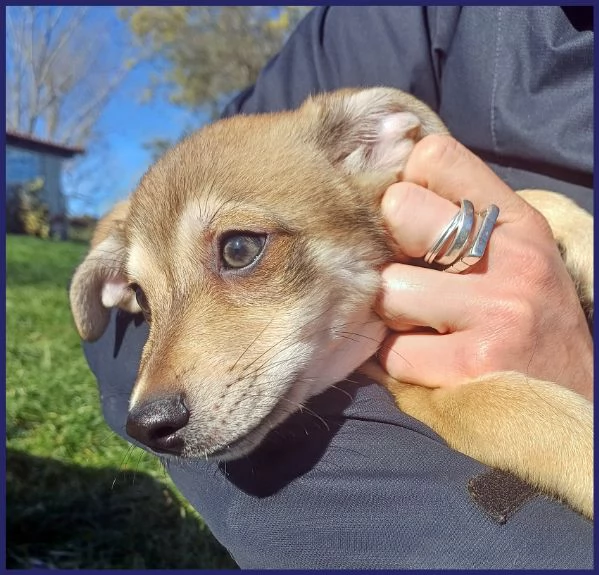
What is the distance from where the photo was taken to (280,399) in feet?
6.34

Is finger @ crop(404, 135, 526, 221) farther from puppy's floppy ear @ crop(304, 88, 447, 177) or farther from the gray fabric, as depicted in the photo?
the gray fabric

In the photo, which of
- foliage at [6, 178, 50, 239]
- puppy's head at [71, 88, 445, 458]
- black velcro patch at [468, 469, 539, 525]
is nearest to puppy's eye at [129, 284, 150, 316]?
puppy's head at [71, 88, 445, 458]

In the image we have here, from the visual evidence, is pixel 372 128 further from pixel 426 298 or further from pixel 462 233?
pixel 426 298

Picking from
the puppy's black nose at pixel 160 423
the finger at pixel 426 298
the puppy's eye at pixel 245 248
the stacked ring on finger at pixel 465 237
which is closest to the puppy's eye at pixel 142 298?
the puppy's eye at pixel 245 248

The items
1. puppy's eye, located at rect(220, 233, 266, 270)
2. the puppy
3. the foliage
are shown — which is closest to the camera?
the puppy

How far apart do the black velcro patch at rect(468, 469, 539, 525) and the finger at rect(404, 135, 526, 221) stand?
3.05 feet

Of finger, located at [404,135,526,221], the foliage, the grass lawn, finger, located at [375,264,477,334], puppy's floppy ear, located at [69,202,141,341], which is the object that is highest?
finger, located at [404,135,526,221]

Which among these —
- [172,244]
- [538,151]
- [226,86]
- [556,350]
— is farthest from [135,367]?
[226,86]

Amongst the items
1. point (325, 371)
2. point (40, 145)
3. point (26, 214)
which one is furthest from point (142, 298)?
point (40, 145)

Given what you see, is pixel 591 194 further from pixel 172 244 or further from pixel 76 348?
pixel 76 348

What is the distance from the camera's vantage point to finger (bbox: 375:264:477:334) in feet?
6.82

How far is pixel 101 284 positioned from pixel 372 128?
1343mm

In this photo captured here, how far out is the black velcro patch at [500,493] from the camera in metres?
1.66

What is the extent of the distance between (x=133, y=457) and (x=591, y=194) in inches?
117
